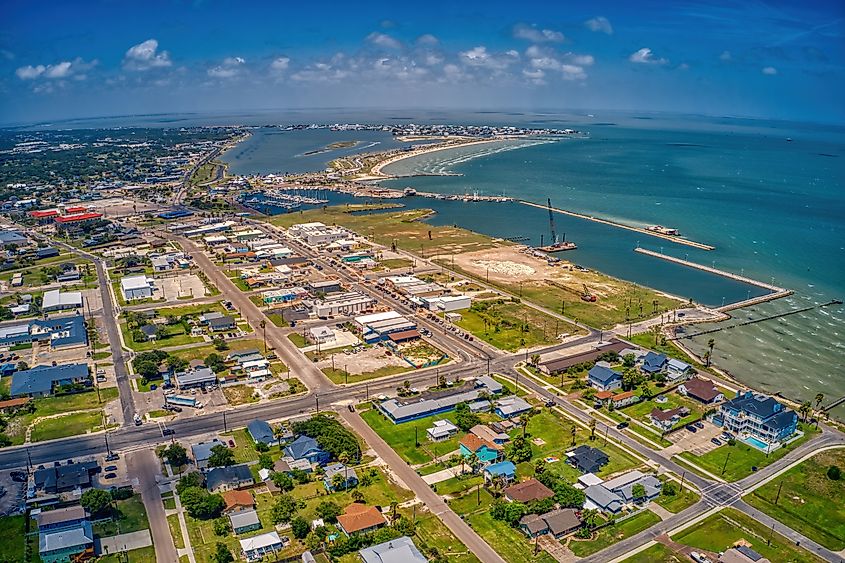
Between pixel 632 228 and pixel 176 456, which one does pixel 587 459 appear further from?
pixel 632 228

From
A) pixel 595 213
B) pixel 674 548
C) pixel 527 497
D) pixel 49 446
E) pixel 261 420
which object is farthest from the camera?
pixel 595 213

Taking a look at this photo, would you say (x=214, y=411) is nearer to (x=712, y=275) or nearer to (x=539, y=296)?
(x=539, y=296)

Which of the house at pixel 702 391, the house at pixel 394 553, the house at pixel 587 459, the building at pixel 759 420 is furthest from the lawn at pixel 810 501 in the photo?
the house at pixel 394 553

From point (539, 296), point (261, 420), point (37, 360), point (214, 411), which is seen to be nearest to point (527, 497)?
point (261, 420)

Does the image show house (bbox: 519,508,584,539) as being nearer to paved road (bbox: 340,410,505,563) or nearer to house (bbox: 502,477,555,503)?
house (bbox: 502,477,555,503)

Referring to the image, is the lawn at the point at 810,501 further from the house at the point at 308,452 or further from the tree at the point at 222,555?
the tree at the point at 222,555

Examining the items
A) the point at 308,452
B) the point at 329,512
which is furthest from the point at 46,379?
the point at 329,512
